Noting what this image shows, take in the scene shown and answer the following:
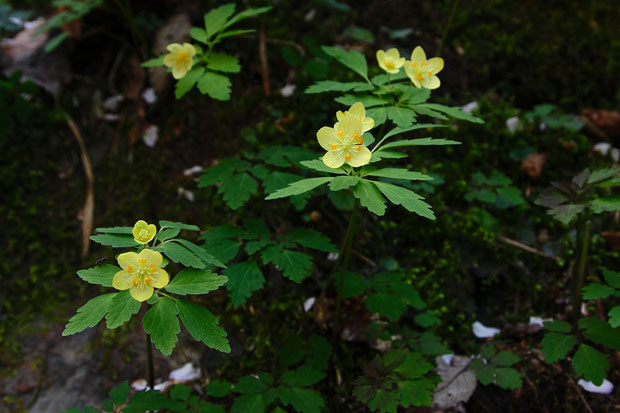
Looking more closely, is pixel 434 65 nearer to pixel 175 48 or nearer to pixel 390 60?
pixel 390 60

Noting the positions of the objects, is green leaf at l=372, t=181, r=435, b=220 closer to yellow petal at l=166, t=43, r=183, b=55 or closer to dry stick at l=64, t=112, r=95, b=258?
yellow petal at l=166, t=43, r=183, b=55

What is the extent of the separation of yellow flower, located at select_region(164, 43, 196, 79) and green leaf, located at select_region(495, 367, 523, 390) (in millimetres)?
2017

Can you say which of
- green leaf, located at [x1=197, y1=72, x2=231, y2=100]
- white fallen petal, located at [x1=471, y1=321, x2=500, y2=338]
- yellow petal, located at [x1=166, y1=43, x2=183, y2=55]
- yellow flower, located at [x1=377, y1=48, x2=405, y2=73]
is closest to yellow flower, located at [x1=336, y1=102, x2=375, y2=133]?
yellow flower, located at [x1=377, y1=48, x2=405, y2=73]

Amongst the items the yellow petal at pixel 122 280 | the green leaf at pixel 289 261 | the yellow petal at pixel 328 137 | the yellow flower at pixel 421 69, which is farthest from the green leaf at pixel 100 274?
the yellow flower at pixel 421 69

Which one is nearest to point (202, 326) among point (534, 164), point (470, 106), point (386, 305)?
point (386, 305)

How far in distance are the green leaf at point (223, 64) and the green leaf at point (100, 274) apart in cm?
105

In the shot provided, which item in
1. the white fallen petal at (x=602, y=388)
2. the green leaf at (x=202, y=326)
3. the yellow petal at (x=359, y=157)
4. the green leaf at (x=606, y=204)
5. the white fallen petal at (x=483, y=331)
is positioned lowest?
the white fallen petal at (x=483, y=331)

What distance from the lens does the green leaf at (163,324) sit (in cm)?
143

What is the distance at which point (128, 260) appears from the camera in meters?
1.45

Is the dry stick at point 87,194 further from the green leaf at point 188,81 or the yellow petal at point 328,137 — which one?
the yellow petal at point 328,137

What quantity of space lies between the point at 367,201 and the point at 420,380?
32.5 inches

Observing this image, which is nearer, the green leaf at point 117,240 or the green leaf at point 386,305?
the green leaf at point 117,240

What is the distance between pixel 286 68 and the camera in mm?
3416

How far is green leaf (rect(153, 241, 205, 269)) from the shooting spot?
148cm
